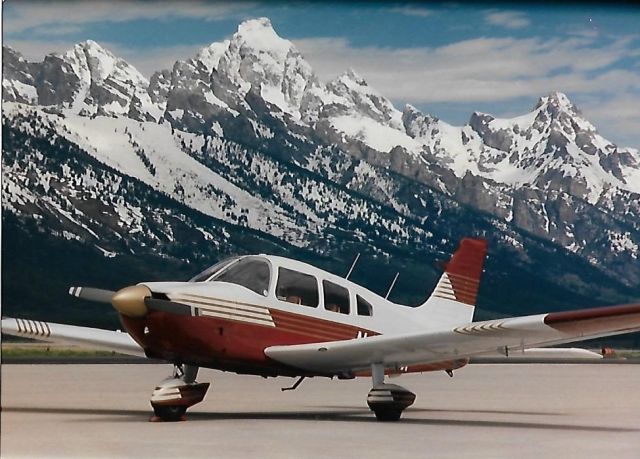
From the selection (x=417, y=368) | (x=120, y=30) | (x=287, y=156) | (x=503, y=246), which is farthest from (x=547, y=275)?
(x=417, y=368)

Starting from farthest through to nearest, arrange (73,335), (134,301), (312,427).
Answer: (73,335) → (312,427) → (134,301)

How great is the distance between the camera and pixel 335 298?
429 inches

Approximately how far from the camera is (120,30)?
3723 inches

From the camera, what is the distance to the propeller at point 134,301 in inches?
369

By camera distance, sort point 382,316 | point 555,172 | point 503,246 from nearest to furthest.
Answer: point 382,316 < point 503,246 < point 555,172

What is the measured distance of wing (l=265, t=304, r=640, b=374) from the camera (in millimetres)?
8906

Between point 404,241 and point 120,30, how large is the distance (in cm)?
3088

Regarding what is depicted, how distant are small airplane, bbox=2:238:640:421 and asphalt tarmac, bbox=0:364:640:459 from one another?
448mm

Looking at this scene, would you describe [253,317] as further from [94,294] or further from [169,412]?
[94,294]

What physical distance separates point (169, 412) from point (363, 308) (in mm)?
2228

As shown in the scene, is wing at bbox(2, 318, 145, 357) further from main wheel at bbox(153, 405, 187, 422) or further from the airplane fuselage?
the airplane fuselage

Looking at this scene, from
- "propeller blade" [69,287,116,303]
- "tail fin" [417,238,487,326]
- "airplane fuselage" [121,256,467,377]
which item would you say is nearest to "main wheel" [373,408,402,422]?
"airplane fuselage" [121,256,467,377]

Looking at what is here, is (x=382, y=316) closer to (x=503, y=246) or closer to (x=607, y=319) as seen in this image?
(x=607, y=319)

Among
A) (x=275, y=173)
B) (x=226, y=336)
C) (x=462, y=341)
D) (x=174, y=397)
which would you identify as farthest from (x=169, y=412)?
(x=275, y=173)
